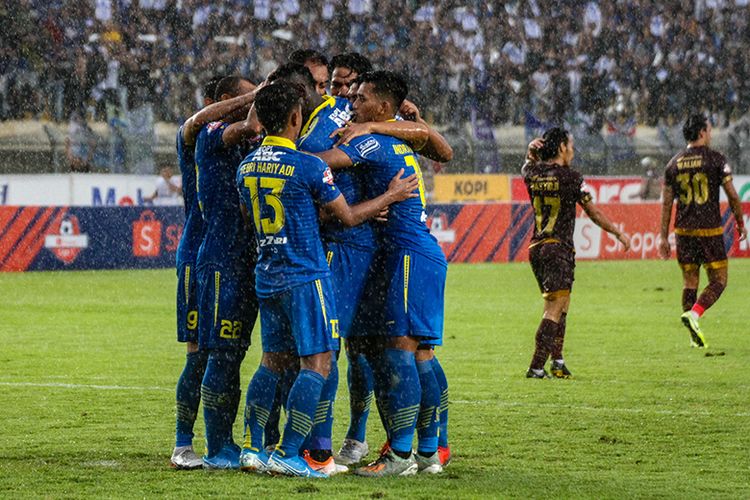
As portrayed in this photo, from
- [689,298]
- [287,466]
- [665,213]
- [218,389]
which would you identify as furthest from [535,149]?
[287,466]

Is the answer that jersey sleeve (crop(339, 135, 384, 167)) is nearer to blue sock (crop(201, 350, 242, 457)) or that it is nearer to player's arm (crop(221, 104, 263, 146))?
player's arm (crop(221, 104, 263, 146))

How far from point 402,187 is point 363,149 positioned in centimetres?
26

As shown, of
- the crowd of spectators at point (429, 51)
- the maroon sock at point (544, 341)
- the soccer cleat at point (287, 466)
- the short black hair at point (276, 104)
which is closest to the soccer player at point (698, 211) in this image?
the maroon sock at point (544, 341)

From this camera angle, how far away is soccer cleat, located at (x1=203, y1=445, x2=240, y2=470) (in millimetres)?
6230

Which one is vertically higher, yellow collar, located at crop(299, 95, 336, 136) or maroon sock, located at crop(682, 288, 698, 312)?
yellow collar, located at crop(299, 95, 336, 136)

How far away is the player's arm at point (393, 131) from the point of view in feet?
20.2

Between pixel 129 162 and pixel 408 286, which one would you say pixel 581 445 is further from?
pixel 129 162

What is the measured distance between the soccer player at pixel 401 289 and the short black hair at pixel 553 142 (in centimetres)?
423

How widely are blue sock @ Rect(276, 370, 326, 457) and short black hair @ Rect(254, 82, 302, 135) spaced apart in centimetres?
114

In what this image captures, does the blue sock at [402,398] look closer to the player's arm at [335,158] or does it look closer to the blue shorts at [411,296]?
the blue shorts at [411,296]

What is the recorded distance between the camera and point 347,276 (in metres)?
6.19

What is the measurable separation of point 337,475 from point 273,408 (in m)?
0.53

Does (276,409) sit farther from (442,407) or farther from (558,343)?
(558,343)

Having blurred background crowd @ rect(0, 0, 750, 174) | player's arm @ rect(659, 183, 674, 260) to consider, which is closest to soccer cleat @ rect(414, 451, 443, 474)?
player's arm @ rect(659, 183, 674, 260)
